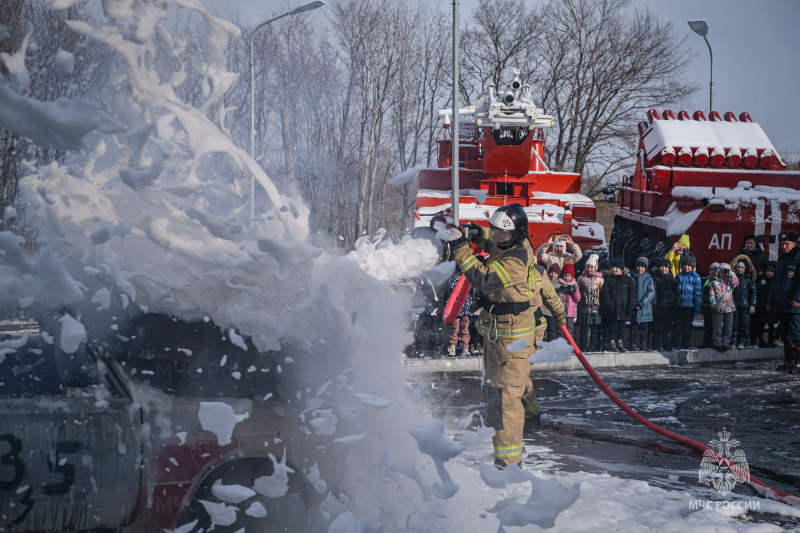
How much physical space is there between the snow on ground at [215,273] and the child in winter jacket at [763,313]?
9228mm

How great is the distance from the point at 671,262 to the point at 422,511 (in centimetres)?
988

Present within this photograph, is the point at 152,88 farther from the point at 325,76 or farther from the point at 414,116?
the point at 414,116

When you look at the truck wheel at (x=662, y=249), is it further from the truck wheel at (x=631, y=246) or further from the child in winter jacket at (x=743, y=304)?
the truck wheel at (x=631, y=246)

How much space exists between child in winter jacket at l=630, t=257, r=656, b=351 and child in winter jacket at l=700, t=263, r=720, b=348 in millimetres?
787

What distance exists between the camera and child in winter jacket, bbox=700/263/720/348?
38.0 ft

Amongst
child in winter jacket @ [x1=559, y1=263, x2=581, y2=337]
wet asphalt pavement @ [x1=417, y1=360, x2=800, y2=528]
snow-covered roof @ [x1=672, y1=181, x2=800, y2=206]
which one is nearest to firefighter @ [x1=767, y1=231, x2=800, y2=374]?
wet asphalt pavement @ [x1=417, y1=360, x2=800, y2=528]

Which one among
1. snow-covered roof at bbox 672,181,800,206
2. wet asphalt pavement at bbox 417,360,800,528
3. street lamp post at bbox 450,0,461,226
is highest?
street lamp post at bbox 450,0,461,226

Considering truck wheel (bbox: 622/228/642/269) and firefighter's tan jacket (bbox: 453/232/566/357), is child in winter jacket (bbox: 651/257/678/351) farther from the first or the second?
firefighter's tan jacket (bbox: 453/232/566/357)

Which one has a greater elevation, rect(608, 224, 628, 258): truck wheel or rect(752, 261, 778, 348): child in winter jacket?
rect(608, 224, 628, 258): truck wheel

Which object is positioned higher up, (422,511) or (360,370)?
(360,370)

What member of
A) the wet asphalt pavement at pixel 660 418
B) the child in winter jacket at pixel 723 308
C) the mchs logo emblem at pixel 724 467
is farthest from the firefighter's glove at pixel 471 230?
the child in winter jacket at pixel 723 308

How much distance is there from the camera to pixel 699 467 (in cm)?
596

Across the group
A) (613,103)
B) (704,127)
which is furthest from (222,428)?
(613,103)

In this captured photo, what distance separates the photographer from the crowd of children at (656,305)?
1142 cm
